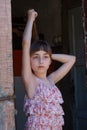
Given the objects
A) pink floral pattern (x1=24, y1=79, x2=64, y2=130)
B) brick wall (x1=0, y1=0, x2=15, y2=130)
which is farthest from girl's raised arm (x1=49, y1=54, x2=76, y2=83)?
brick wall (x1=0, y1=0, x2=15, y2=130)

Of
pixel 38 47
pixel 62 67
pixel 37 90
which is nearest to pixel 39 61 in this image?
pixel 38 47

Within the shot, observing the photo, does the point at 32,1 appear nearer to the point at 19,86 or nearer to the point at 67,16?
the point at 67,16

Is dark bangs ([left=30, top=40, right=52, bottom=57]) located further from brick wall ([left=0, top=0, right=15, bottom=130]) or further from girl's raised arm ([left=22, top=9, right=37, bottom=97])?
brick wall ([left=0, top=0, right=15, bottom=130])

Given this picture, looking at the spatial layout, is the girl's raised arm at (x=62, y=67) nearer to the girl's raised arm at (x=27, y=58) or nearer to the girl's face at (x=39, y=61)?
the girl's face at (x=39, y=61)

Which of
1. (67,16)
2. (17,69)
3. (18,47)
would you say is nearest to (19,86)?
(17,69)

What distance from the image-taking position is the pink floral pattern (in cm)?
299

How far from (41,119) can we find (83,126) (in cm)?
309

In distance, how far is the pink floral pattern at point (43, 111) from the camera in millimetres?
2988

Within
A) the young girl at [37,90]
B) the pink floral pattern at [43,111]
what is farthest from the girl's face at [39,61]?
the pink floral pattern at [43,111]

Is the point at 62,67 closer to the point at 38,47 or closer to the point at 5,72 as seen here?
the point at 38,47

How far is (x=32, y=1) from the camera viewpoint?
23.7ft

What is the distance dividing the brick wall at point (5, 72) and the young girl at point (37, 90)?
213 mm

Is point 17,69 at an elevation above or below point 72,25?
below

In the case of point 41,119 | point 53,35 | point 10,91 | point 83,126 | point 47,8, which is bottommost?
point 83,126
